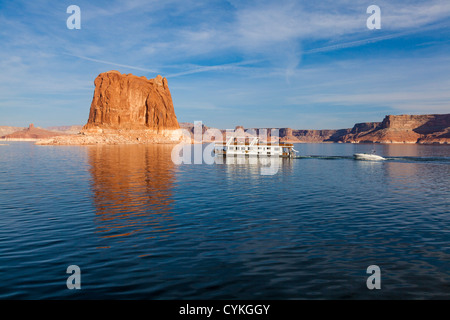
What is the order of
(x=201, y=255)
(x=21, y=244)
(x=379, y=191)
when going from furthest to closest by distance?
1. (x=379, y=191)
2. (x=21, y=244)
3. (x=201, y=255)

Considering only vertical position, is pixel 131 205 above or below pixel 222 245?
above

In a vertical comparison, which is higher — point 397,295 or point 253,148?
point 253,148

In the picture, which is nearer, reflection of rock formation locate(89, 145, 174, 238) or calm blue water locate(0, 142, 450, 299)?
calm blue water locate(0, 142, 450, 299)

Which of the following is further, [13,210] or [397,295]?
[13,210]

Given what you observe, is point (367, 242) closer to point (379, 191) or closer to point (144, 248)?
point (144, 248)

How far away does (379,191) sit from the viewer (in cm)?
3294

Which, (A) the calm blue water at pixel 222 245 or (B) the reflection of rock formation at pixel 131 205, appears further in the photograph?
(B) the reflection of rock formation at pixel 131 205

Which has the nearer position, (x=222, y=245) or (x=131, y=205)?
(x=222, y=245)

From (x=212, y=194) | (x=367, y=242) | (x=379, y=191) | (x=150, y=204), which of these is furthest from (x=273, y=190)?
(x=367, y=242)

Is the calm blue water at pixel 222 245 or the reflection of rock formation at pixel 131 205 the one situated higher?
the reflection of rock formation at pixel 131 205

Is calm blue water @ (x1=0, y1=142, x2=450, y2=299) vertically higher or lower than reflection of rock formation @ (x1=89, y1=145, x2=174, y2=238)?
lower

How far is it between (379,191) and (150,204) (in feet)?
81.9
